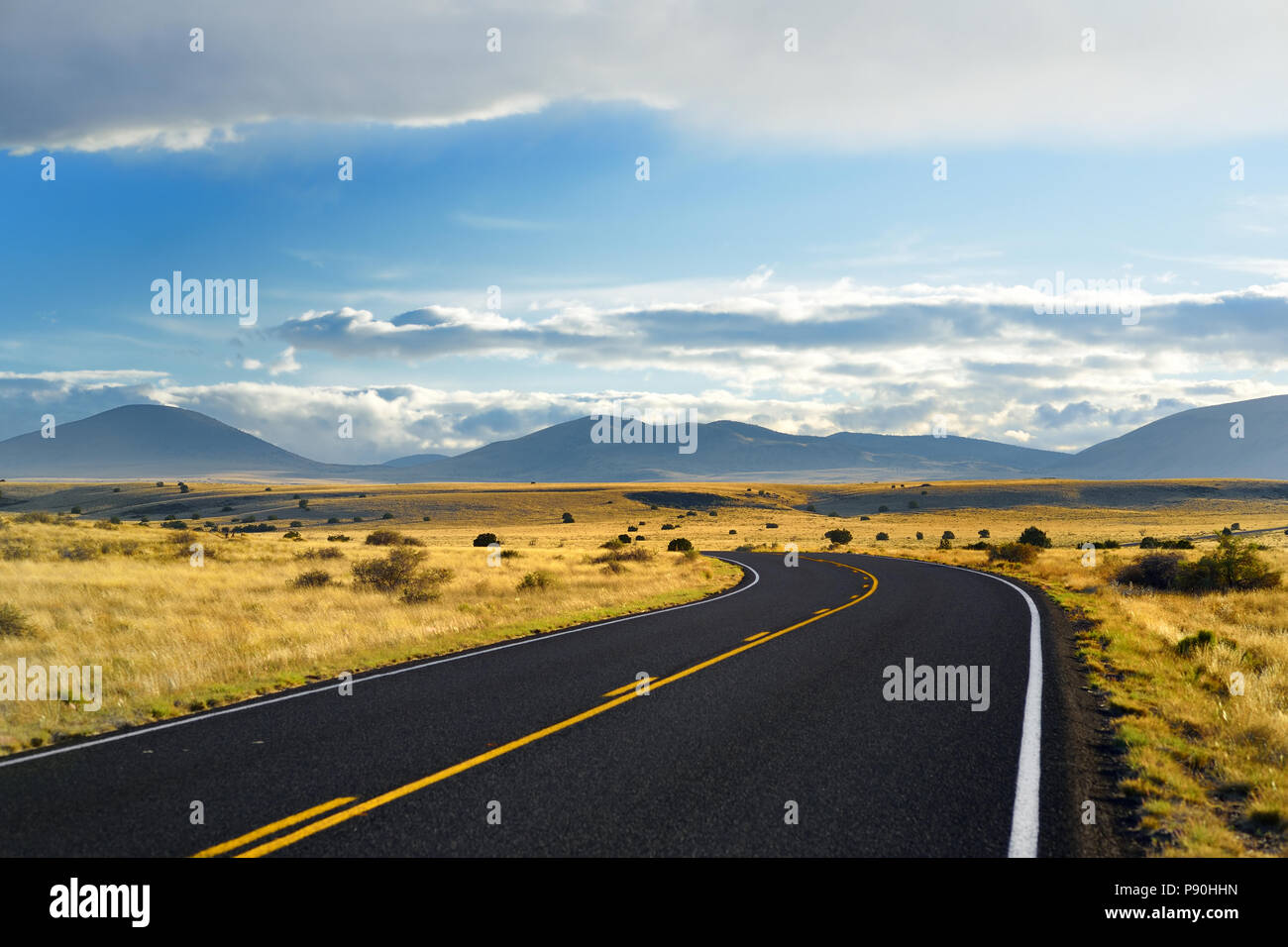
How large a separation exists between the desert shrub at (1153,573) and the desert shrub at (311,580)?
24100mm

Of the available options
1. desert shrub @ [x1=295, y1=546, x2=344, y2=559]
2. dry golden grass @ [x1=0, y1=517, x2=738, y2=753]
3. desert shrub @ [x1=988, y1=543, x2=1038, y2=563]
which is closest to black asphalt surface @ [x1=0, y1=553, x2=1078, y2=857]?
dry golden grass @ [x1=0, y1=517, x2=738, y2=753]

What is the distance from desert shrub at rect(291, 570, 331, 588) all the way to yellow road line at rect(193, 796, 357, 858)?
17449mm

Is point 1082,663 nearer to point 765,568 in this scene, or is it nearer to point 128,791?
→ point 128,791

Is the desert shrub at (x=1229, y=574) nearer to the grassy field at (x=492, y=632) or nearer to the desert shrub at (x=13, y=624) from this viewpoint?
the grassy field at (x=492, y=632)

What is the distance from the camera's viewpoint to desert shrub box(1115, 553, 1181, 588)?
24172 millimetres

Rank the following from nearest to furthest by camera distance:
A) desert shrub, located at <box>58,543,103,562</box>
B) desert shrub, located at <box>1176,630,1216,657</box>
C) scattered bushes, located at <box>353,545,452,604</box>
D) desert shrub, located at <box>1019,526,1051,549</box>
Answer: desert shrub, located at <box>1176,630,1216,657</box> → scattered bushes, located at <box>353,545,452,604</box> → desert shrub, located at <box>58,543,103,562</box> → desert shrub, located at <box>1019,526,1051,549</box>

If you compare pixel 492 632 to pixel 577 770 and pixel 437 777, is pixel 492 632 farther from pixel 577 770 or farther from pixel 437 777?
pixel 577 770

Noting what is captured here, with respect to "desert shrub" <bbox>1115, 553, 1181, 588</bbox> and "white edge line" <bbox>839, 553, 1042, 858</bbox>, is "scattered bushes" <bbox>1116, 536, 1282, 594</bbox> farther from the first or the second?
"white edge line" <bbox>839, 553, 1042, 858</bbox>

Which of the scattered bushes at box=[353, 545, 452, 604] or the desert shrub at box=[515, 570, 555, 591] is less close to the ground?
the scattered bushes at box=[353, 545, 452, 604]

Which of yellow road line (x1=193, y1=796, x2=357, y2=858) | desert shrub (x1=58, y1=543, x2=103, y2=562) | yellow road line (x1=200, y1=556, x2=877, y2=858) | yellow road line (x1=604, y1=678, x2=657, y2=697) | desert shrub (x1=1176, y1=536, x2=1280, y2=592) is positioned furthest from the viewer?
desert shrub (x1=58, y1=543, x2=103, y2=562)

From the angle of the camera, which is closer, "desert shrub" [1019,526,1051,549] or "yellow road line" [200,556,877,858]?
"yellow road line" [200,556,877,858]

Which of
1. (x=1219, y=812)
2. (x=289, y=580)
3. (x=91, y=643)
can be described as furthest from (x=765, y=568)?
(x=1219, y=812)
